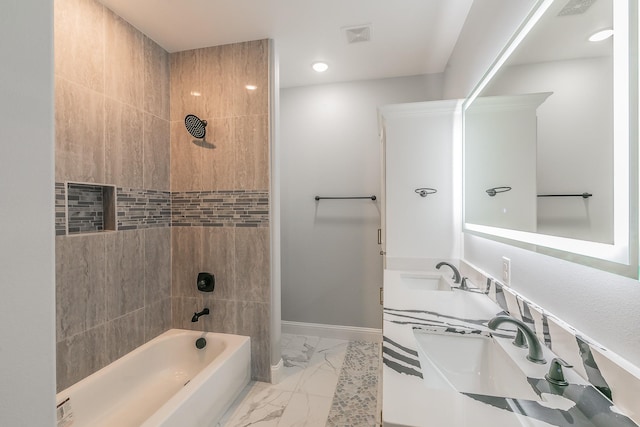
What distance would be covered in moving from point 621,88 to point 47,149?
1.14 m

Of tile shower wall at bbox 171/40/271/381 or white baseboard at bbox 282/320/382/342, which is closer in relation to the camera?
tile shower wall at bbox 171/40/271/381

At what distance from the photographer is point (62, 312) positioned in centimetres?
141

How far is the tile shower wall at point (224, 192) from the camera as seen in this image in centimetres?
199

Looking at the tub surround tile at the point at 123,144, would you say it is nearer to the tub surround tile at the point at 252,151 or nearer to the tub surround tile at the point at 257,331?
the tub surround tile at the point at 252,151

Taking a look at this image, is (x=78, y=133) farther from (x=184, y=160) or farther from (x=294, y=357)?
(x=294, y=357)

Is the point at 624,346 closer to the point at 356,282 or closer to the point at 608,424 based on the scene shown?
the point at 608,424

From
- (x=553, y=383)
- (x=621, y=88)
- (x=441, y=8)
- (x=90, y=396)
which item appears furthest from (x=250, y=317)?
(x=441, y=8)

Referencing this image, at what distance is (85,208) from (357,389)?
2.08 metres

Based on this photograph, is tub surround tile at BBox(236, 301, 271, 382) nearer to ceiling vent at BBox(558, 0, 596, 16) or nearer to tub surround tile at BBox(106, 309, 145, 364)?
tub surround tile at BBox(106, 309, 145, 364)

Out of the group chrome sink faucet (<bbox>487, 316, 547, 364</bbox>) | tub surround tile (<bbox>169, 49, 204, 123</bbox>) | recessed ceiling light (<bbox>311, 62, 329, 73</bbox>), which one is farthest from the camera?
recessed ceiling light (<bbox>311, 62, 329, 73</bbox>)

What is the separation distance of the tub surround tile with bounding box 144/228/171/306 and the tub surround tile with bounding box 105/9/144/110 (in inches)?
35.5

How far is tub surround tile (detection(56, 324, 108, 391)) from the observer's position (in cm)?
142

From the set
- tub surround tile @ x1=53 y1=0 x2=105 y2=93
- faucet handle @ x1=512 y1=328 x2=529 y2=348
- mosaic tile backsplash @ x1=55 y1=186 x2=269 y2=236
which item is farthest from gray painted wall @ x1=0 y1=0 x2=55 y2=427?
mosaic tile backsplash @ x1=55 y1=186 x2=269 y2=236

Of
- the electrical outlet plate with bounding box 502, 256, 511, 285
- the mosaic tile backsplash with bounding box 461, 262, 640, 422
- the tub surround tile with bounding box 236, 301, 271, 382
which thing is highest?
the electrical outlet plate with bounding box 502, 256, 511, 285
